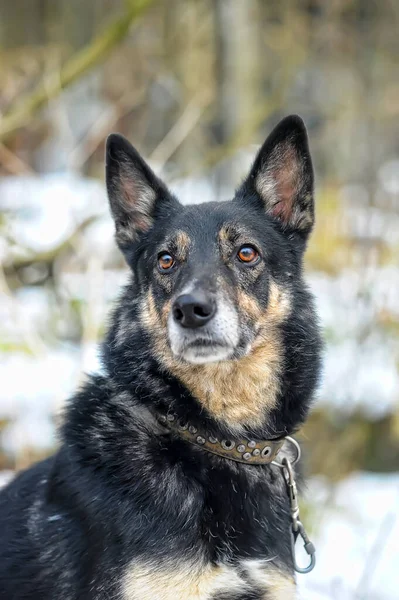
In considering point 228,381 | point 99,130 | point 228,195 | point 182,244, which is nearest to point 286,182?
point 182,244

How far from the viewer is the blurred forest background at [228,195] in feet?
18.3

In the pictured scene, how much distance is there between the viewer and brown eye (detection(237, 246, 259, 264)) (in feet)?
9.81

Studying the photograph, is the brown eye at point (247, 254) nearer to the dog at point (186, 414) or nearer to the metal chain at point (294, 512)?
the dog at point (186, 414)

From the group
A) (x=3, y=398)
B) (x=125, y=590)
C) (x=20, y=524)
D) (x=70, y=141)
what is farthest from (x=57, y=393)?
(x=125, y=590)

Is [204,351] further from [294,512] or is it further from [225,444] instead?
[294,512]

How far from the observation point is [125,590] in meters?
2.39

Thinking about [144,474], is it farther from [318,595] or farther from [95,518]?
[318,595]

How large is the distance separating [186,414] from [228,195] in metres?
6.32

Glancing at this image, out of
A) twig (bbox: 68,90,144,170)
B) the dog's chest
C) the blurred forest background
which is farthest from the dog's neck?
Answer: twig (bbox: 68,90,144,170)

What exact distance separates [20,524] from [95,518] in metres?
0.39

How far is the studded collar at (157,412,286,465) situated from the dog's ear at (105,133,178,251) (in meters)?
0.95

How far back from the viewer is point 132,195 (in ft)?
10.8

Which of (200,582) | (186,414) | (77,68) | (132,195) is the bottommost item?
(200,582)

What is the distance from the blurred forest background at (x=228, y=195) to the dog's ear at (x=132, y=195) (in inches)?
56.4
